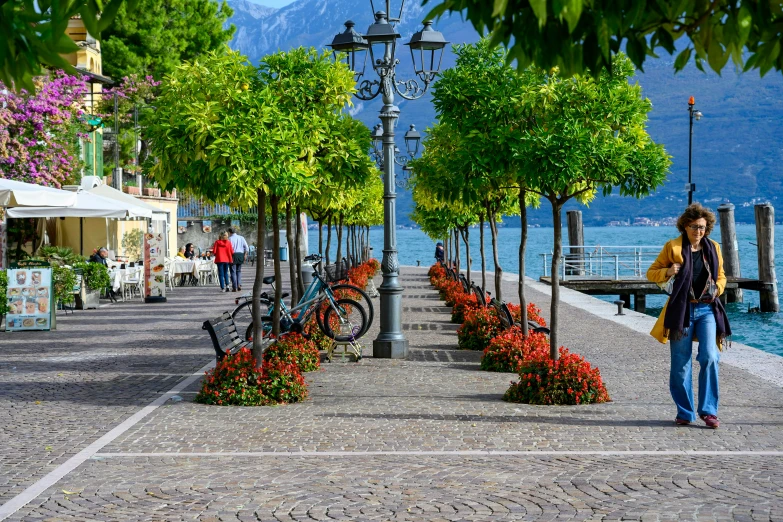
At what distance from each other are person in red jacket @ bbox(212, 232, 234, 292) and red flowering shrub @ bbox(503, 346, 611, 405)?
733 inches

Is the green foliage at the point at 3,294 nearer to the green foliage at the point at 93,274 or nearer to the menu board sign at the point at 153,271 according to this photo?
the green foliage at the point at 93,274

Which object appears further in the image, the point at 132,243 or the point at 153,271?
the point at 132,243

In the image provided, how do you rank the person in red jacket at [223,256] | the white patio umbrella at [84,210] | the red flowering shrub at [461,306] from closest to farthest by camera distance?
1. the red flowering shrub at [461,306]
2. the white patio umbrella at [84,210]
3. the person in red jacket at [223,256]

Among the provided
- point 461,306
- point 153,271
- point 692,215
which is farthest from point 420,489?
point 153,271

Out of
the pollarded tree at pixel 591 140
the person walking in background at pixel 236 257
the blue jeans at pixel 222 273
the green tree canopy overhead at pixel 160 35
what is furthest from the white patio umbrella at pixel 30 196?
the green tree canopy overhead at pixel 160 35

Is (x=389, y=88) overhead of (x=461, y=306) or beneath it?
overhead

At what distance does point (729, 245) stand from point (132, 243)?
2102cm

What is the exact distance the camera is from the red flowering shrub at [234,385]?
388 inches

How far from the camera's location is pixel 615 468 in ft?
23.1

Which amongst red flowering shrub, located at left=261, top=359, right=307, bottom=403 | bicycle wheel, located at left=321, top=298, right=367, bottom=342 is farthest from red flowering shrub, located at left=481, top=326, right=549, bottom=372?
red flowering shrub, located at left=261, top=359, right=307, bottom=403

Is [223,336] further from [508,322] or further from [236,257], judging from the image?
[236,257]

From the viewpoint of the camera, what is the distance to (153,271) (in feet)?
83.5

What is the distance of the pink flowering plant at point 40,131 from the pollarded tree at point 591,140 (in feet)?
63.1

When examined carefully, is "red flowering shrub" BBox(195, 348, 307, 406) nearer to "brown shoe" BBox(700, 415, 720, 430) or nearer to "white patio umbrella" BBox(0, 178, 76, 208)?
"brown shoe" BBox(700, 415, 720, 430)
